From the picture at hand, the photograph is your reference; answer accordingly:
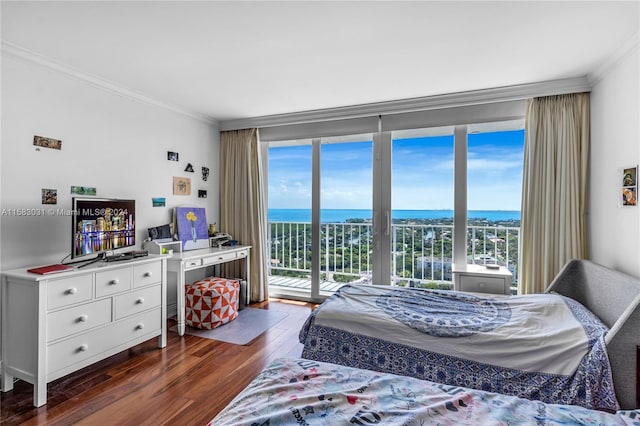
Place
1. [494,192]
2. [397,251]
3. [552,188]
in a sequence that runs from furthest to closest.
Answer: [397,251] < [494,192] < [552,188]

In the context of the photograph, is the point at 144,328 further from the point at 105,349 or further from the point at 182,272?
the point at 182,272

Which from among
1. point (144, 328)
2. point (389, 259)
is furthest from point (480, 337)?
point (144, 328)

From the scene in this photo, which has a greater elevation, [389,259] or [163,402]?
[389,259]

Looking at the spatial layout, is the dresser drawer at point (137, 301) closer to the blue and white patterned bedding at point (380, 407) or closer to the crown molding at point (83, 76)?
the blue and white patterned bedding at point (380, 407)

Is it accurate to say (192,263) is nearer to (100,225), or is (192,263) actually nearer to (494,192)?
(100,225)

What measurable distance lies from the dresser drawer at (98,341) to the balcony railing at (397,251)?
7.11ft

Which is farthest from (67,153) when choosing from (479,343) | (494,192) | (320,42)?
(494,192)

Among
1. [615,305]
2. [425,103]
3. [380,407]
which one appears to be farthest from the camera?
[425,103]

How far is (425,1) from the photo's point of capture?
175 cm

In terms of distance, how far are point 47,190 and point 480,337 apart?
3333mm

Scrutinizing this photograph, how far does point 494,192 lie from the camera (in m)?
3.45

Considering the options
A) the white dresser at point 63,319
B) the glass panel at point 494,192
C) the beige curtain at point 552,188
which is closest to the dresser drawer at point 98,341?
the white dresser at point 63,319

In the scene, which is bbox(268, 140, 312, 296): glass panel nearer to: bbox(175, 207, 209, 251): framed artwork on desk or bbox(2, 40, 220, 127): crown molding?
bbox(175, 207, 209, 251): framed artwork on desk

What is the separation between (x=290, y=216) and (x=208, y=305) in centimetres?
182
